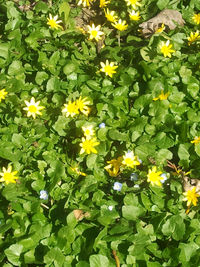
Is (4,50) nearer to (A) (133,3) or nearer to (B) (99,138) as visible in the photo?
(B) (99,138)

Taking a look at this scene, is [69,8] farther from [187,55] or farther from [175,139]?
[175,139]

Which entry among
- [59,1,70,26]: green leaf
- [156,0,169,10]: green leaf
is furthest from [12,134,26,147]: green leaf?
[156,0,169,10]: green leaf

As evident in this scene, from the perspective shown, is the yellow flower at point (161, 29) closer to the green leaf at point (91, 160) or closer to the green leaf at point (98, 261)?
the green leaf at point (91, 160)

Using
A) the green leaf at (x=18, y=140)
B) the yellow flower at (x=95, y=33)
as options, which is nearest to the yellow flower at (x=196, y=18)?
the yellow flower at (x=95, y=33)

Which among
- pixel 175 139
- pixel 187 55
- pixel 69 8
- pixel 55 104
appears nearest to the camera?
pixel 175 139

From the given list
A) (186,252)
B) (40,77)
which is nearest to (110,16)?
(40,77)

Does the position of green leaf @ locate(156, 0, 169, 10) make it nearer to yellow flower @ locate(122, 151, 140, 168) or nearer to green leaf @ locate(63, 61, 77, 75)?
green leaf @ locate(63, 61, 77, 75)

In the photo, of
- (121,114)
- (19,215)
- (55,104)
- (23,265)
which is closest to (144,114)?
(121,114)
